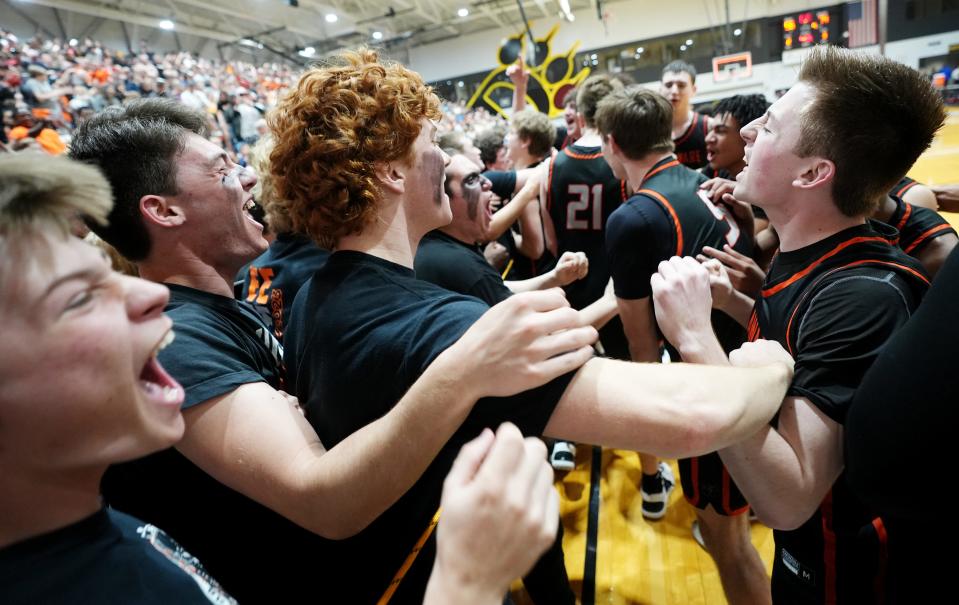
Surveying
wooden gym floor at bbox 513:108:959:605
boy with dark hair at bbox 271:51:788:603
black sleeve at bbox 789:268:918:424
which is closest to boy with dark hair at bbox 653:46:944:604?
black sleeve at bbox 789:268:918:424

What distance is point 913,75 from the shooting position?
1.36 meters

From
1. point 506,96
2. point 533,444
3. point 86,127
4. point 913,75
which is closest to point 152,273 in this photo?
point 86,127

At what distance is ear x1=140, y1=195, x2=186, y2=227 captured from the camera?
148 cm

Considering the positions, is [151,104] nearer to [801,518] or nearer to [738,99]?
[801,518]

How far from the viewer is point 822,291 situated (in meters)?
1.27

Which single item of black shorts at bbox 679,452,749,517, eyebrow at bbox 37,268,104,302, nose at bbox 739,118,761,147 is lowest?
black shorts at bbox 679,452,749,517

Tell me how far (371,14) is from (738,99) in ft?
80.6

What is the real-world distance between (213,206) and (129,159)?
25 centimetres

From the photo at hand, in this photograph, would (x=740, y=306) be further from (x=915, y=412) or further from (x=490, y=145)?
(x=490, y=145)

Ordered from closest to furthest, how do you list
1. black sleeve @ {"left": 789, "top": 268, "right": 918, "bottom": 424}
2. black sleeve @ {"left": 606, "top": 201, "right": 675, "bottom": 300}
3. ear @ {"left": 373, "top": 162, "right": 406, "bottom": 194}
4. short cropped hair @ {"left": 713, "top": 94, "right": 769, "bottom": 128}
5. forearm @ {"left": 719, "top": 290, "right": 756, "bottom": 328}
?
black sleeve @ {"left": 789, "top": 268, "right": 918, "bottom": 424} < ear @ {"left": 373, "top": 162, "right": 406, "bottom": 194} < forearm @ {"left": 719, "top": 290, "right": 756, "bottom": 328} < black sleeve @ {"left": 606, "top": 201, "right": 675, "bottom": 300} < short cropped hair @ {"left": 713, "top": 94, "right": 769, "bottom": 128}

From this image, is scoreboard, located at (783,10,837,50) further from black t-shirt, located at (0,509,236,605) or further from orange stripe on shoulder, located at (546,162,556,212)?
black t-shirt, located at (0,509,236,605)

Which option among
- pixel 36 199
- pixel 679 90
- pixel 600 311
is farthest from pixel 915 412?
pixel 679 90

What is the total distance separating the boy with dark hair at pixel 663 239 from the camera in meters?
2.05

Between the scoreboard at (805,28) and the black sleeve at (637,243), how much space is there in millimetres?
20847
